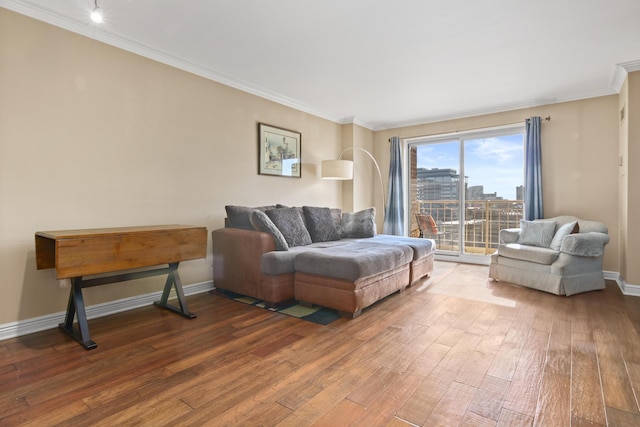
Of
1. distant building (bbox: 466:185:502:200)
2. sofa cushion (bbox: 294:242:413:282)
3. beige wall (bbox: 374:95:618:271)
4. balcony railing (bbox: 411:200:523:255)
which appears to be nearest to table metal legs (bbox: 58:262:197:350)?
sofa cushion (bbox: 294:242:413:282)

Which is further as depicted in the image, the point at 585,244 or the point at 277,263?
the point at 585,244

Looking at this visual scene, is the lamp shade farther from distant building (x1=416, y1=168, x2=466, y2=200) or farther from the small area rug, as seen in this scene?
the small area rug

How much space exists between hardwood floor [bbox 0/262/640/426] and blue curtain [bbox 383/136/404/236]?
2956mm

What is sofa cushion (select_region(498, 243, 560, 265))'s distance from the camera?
358 cm

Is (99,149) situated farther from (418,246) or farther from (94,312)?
(418,246)

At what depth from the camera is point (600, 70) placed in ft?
11.8

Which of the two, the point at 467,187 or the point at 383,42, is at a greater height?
the point at 383,42

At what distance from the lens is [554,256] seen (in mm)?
3566

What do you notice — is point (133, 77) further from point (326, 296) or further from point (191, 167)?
point (326, 296)

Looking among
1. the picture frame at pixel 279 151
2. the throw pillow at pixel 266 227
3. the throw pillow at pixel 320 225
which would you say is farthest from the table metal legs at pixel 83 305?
the picture frame at pixel 279 151

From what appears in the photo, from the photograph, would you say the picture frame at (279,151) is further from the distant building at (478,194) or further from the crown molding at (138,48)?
the distant building at (478,194)

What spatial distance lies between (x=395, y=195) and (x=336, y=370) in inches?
173

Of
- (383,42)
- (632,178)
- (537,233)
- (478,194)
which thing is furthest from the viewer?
(478,194)

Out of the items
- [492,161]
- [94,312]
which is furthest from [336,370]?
[492,161]
